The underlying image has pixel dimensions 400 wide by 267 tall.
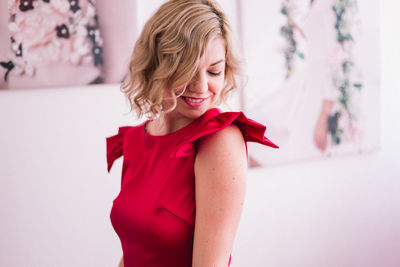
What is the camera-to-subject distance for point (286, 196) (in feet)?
7.00

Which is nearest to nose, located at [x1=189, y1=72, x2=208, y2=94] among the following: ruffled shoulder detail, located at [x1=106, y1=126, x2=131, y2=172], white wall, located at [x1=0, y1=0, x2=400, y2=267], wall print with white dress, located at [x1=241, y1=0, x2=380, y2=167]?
ruffled shoulder detail, located at [x1=106, y1=126, x2=131, y2=172]

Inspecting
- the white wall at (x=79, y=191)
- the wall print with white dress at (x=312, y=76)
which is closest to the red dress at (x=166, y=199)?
the white wall at (x=79, y=191)

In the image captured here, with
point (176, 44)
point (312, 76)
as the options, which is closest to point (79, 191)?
point (176, 44)

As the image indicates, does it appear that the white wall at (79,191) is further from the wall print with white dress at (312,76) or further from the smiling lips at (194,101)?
the smiling lips at (194,101)

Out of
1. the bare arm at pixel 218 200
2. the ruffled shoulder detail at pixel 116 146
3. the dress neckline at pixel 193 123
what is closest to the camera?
the bare arm at pixel 218 200

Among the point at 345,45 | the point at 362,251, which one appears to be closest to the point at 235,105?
the point at 345,45

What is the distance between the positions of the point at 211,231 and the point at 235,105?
1191mm

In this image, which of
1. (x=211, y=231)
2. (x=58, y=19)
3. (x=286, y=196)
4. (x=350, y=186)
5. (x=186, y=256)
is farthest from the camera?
(x=350, y=186)

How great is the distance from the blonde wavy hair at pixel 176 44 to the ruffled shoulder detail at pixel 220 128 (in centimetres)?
10

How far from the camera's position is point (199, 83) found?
91 centimetres

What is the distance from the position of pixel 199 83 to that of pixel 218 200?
28 cm

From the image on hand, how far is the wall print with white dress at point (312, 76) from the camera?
194cm

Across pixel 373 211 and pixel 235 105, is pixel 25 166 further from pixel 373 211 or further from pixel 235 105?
pixel 373 211

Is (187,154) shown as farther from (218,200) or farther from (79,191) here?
(79,191)
